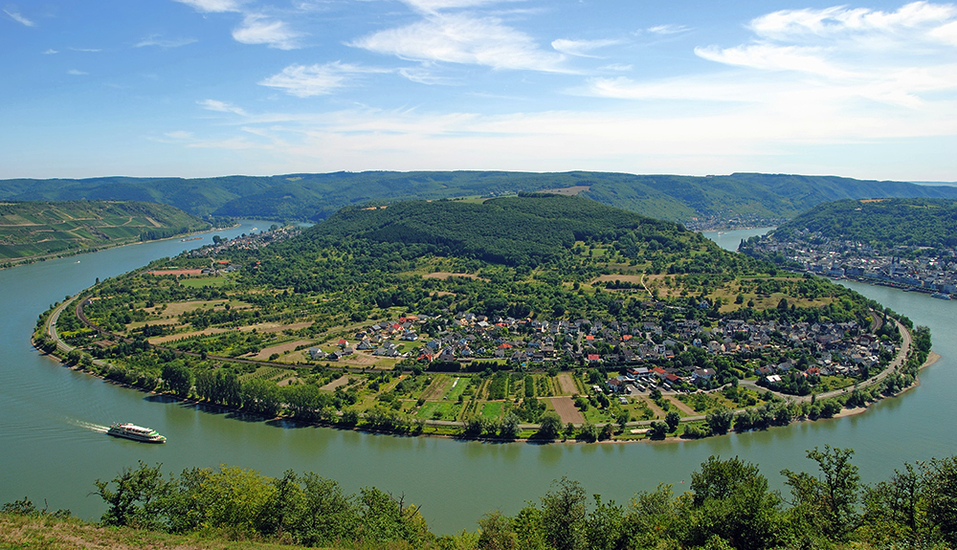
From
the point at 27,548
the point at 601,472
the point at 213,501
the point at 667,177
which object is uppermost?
the point at 667,177

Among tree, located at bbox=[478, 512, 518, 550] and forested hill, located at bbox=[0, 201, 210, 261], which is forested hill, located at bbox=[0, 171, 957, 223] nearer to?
forested hill, located at bbox=[0, 201, 210, 261]

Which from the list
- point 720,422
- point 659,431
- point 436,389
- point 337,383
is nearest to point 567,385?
point 659,431

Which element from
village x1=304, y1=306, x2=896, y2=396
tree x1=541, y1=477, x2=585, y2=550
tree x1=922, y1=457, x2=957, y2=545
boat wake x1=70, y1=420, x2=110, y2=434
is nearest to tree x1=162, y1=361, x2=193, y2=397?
boat wake x1=70, y1=420, x2=110, y2=434

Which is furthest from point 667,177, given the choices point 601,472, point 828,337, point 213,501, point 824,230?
point 213,501

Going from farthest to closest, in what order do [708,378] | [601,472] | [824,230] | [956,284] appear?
1. [824,230]
2. [956,284]
3. [708,378]
4. [601,472]

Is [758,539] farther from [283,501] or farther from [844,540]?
[283,501]

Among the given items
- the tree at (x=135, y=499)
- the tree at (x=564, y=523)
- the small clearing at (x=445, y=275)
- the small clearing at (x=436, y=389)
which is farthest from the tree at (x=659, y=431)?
the small clearing at (x=445, y=275)
